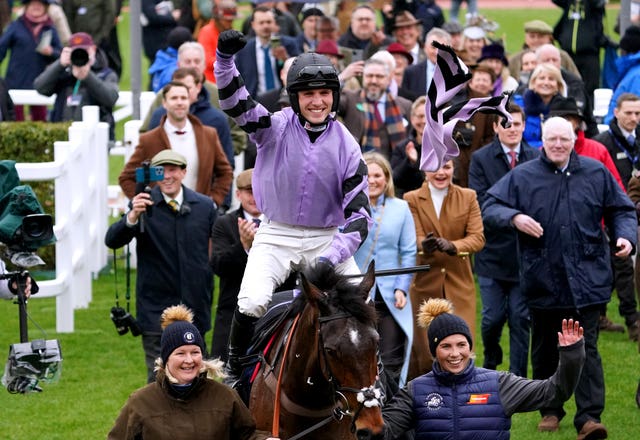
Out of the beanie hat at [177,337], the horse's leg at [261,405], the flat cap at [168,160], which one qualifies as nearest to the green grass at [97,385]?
the flat cap at [168,160]

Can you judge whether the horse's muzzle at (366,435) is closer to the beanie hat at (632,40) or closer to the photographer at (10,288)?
the photographer at (10,288)

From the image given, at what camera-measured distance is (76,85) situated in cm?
1702

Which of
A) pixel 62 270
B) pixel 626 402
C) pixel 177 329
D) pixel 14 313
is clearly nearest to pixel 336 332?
pixel 177 329

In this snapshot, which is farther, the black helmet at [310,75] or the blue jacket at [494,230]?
the blue jacket at [494,230]

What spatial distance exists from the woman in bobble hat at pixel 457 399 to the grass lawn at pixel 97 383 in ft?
8.83

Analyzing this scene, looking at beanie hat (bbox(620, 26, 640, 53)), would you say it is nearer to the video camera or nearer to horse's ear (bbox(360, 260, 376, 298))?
the video camera

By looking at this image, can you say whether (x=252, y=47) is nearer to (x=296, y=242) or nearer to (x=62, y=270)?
(x=62, y=270)

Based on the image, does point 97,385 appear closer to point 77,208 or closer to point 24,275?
point 77,208

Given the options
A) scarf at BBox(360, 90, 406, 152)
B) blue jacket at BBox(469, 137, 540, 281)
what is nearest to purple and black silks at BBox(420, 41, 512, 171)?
blue jacket at BBox(469, 137, 540, 281)

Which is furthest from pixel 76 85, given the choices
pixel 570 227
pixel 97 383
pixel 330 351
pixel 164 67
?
pixel 330 351

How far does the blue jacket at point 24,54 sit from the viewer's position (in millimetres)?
20484

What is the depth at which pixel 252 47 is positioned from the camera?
58.2 feet

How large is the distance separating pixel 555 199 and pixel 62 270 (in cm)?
492

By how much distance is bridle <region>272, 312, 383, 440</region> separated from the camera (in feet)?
24.6
